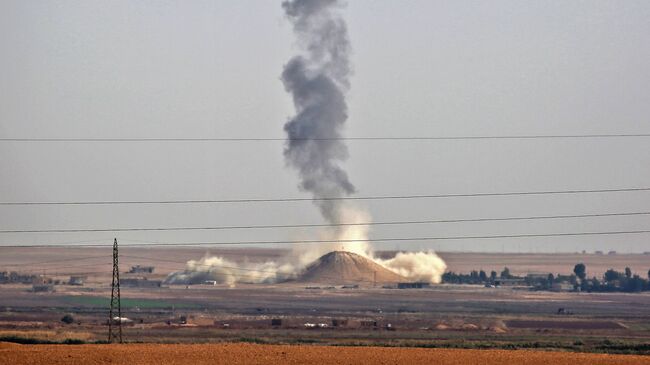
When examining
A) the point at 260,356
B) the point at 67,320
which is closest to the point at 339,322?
the point at 67,320

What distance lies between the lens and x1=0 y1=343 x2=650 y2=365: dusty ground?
85.6 meters

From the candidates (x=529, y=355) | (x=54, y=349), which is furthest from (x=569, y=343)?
(x=54, y=349)

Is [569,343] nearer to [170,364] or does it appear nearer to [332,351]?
[332,351]

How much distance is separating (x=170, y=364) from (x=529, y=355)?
2730cm

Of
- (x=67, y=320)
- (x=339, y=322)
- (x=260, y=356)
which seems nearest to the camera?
(x=260, y=356)

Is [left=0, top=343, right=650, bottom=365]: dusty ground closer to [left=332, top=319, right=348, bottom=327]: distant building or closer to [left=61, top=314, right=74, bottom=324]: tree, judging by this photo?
[left=332, top=319, right=348, bottom=327]: distant building

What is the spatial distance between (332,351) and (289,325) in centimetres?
9035

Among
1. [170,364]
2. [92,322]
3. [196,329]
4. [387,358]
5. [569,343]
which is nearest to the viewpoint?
[170,364]

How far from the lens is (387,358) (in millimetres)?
89562

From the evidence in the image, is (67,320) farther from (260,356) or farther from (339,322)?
(260,356)

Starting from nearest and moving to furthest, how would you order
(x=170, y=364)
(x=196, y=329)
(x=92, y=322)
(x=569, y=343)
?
(x=170, y=364) → (x=569, y=343) → (x=196, y=329) → (x=92, y=322)

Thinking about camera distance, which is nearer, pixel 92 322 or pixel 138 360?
pixel 138 360

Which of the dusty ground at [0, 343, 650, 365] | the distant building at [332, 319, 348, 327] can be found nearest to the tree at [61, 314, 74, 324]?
the distant building at [332, 319, 348, 327]

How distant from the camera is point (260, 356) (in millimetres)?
88812
